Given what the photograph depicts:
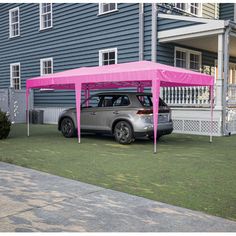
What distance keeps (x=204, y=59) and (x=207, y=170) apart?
1179 cm

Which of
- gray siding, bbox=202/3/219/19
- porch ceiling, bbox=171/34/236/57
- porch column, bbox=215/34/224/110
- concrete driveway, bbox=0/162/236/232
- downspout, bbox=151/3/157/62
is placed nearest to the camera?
concrete driveway, bbox=0/162/236/232

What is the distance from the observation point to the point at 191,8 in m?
17.3

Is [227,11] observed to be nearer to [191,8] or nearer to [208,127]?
[191,8]

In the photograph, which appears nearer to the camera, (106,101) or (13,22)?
(106,101)

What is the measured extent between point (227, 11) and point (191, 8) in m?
3.16

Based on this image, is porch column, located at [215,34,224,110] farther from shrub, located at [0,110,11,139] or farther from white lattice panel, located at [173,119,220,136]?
shrub, located at [0,110,11,139]

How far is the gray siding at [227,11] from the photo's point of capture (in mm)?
19062

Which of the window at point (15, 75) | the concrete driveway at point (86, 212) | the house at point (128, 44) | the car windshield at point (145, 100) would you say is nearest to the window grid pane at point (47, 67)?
the house at point (128, 44)

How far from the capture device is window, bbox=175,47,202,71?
52.7ft

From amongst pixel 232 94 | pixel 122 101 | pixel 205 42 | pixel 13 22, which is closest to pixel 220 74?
pixel 232 94

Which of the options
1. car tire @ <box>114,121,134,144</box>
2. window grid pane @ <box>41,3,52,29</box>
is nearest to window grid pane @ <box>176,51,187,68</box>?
car tire @ <box>114,121,134,144</box>

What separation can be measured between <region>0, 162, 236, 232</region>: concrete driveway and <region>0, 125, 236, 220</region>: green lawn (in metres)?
0.34

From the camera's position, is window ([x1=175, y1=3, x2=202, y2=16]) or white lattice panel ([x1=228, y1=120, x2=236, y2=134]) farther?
window ([x1=175, y1=3, x2=202, y2=16])

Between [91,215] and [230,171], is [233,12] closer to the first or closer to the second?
[230,171]
